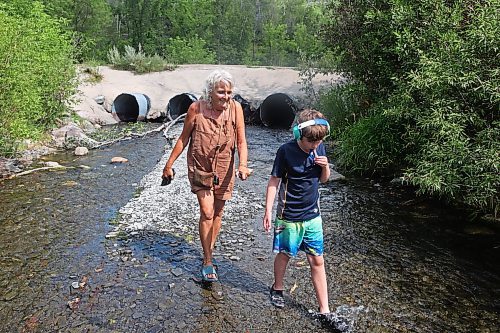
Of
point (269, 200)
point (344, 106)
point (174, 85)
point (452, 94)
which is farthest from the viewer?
point (174, 85)

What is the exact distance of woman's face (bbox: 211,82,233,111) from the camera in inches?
167

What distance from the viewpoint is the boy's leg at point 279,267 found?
413 cm

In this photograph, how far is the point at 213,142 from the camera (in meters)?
4.46

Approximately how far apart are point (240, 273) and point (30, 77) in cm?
→ 728

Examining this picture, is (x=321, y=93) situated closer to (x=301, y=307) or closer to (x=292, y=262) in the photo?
(x=292, y=262)

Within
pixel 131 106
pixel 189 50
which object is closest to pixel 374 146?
pixel 131 106

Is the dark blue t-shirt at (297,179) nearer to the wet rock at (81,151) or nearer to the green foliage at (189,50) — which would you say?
the wet rock at (81,151)

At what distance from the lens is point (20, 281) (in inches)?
188

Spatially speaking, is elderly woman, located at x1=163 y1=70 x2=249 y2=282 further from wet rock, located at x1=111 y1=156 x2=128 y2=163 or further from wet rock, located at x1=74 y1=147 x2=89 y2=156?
wet rock, located at x1=74 y1=147 x2=89 y2=156

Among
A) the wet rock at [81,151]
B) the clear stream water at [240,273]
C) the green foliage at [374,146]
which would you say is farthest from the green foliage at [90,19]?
the clear stream water at [240,273]

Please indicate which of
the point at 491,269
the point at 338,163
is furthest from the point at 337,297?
the point at 338,163

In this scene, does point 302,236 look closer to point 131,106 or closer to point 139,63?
point 131,106

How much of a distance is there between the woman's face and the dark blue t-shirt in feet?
2.50

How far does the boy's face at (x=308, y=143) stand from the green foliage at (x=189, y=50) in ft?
99.7
